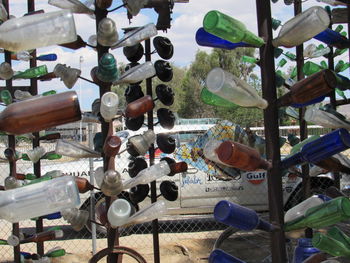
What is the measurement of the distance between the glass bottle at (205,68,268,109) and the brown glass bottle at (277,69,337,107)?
3.7 inches

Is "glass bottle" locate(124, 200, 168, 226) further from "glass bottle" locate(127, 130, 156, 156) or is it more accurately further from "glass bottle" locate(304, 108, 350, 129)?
"glass bottle" locate(304, 108, 350, 129)

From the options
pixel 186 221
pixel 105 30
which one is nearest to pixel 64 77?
pixel 105 30

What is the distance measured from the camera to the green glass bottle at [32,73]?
2779 mm

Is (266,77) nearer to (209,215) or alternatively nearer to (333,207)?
(333,207)

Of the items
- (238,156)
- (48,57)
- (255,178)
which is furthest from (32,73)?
(255,178)

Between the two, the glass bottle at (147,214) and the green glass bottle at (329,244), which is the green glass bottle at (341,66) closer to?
the glass bottle at (147,214)

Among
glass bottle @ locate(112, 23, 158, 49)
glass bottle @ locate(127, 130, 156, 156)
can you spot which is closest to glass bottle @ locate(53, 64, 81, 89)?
glass bottle @ locate(112, 23, 158, 49)

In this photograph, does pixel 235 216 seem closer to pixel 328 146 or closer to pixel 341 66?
pixel 328 146

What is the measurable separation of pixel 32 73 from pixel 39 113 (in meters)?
1.89

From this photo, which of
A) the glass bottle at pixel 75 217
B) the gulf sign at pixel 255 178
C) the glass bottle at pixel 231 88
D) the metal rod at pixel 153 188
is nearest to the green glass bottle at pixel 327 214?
the glass bottle at pixel 231 88

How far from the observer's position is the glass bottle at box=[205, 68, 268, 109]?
1054 millimetres

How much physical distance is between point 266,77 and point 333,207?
1.34 feet

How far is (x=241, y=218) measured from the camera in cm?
105

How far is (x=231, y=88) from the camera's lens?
1.07 metres
